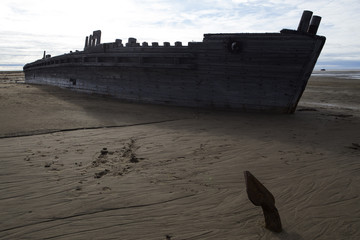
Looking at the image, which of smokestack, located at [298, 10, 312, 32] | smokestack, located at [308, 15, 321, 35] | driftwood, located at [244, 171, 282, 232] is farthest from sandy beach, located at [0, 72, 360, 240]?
smokestack, located at [298, 10, 312, 32]

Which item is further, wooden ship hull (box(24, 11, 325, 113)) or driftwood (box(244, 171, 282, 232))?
→ wooden ship hull (box(24, 11, 325, 113))

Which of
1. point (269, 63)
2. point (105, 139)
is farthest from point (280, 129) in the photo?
point (105, 139)

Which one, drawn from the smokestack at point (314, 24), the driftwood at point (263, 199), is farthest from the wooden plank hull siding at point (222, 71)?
the driftwood at point (263, 199)

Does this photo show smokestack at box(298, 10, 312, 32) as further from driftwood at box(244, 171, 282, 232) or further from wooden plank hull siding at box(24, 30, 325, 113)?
driftwood at box(244, 171, 282, 232)

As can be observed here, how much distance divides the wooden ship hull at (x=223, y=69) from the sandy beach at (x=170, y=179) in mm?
1758

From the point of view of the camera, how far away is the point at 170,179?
3.36 m

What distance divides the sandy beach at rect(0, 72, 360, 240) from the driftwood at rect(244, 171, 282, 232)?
8cm

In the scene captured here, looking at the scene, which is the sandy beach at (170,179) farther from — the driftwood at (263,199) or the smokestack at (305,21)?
the smokestack at (305,21)

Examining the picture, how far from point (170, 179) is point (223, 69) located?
5.39 meters

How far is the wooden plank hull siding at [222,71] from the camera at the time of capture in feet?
24.2

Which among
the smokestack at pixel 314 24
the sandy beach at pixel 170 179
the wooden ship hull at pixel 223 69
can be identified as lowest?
the sandy beach at pixel 170 179

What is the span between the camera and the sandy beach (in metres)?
2.42

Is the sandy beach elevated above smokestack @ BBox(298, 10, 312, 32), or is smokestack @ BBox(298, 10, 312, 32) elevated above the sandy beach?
smokestack @ BBox(298, 10, 312, 32)

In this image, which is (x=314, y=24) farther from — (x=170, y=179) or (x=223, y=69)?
(x=170, y=179)
